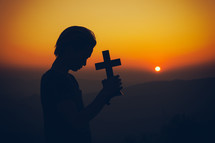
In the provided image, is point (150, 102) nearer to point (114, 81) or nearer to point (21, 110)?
point (21, 110)

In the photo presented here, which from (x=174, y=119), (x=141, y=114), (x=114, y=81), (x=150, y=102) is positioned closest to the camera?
(x=114, y=81)

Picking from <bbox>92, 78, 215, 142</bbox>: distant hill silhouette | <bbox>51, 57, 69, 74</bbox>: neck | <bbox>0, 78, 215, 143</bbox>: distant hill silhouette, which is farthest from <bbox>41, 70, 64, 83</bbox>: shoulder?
<bbox>92, 78, 215, 142</bbox>: distant hill silhouette

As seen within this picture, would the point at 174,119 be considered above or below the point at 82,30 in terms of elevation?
below

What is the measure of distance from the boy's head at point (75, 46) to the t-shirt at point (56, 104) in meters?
0.31

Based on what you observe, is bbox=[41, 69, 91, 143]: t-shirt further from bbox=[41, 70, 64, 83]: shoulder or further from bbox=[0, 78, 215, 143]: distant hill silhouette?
bbox=[0, 78, 215, 143]: distant hill silhouette

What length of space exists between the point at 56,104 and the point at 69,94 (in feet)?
0.53

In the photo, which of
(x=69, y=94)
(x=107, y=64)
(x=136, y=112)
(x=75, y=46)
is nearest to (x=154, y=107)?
(x=136, y=112)

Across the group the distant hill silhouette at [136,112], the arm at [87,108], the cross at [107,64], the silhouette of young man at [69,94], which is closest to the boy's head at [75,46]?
the silhouette of young man at [69,94]

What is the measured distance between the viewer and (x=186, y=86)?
15612cm

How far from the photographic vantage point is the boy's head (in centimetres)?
216

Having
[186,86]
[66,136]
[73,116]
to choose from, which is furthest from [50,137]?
[186,86]

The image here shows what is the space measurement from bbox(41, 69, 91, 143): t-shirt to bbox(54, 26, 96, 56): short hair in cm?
41

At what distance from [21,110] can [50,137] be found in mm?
175598

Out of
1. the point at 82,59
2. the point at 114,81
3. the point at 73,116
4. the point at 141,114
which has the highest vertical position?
the point at 82,59
